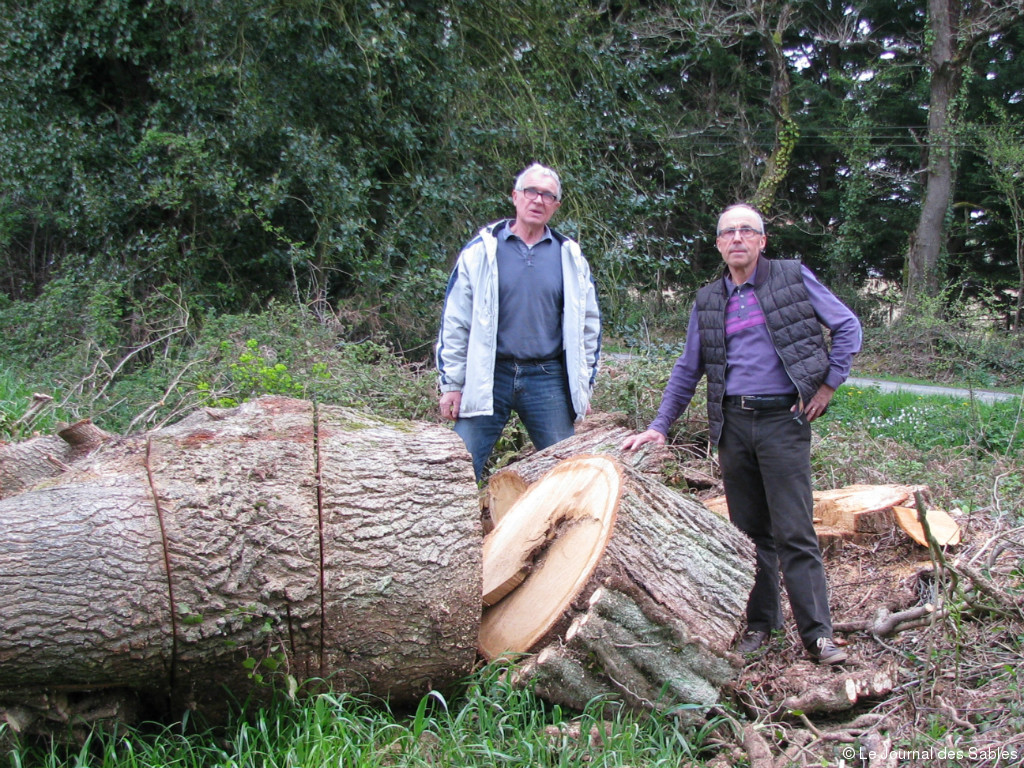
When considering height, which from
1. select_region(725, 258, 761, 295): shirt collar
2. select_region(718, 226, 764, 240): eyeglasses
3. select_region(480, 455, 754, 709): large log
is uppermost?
select_region(718, 226, 764, 240): eyeglasses

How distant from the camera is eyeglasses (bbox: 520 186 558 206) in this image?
12.2 ft

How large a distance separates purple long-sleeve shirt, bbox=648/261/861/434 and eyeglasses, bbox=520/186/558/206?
91cm

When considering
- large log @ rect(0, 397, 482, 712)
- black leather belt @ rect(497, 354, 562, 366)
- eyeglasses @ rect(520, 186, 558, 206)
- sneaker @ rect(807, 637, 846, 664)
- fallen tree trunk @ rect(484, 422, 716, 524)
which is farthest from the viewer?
fallen tree trunk @ rect(484, 422, 716, 524)

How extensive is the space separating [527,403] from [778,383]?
1.21 metres

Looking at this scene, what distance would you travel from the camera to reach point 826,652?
3047 mm

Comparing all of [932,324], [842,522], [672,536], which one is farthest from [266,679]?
[932,324]

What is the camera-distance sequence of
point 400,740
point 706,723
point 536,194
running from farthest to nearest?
point 536,194 < point 706,723 < point 400,740

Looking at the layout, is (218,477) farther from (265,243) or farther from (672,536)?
(265,243)

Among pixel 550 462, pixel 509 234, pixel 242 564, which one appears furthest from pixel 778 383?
pixel 242 564

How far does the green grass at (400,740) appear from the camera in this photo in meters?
2.33

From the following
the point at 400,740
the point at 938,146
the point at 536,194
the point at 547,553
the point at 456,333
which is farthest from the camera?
the point at 938,146

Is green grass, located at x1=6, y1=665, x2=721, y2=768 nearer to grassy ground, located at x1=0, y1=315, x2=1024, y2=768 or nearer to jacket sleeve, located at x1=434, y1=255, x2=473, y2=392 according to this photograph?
grassy ground, located at x1=0, y1=315, x2=1024, y2=768

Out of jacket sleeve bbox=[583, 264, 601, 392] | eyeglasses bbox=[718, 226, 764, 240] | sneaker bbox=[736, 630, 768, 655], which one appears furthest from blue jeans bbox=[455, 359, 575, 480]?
sneaker bbox=[736, 630, 768, 655]

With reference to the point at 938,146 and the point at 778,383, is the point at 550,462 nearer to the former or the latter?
the point at 778,383
